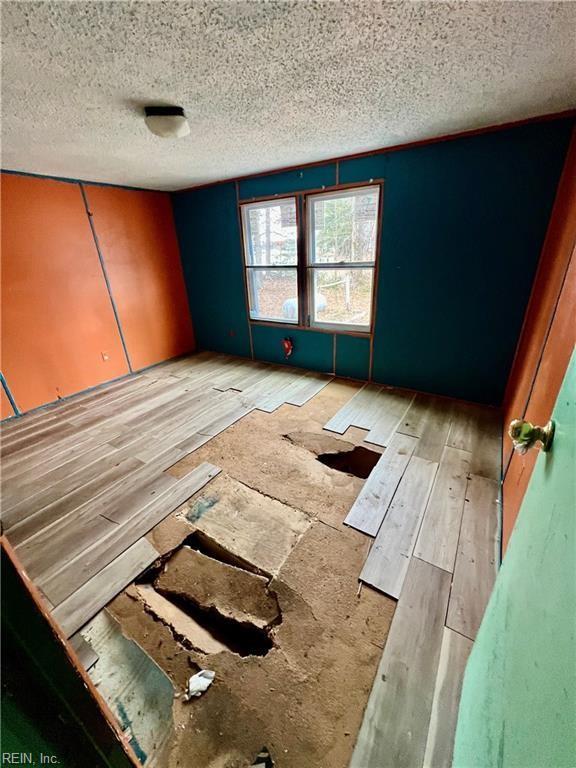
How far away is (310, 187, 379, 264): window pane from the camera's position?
310 cm

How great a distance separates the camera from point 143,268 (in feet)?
13.7

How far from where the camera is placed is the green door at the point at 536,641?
44cm

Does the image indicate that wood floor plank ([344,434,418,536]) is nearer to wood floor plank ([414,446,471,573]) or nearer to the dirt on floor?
the dirt on floor

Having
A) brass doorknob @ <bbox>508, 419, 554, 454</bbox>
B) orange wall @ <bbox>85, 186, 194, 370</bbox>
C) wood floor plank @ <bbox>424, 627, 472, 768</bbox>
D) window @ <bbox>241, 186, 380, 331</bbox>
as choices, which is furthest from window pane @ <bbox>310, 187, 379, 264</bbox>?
wood floor plank @ <bbox>424, 627, 472, 768</bbox>

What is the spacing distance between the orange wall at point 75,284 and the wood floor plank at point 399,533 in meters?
3.72

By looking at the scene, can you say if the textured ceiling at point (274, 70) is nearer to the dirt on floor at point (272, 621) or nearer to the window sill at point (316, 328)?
the window sill at point (316, 328)

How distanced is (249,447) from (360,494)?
3.22ft

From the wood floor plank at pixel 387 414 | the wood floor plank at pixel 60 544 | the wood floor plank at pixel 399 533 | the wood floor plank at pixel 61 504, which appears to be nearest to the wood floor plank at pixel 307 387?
the wood floor plank at pixel 387 414

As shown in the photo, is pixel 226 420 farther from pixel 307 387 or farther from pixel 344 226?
pixel 344 226

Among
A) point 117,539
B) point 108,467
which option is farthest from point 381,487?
point 108,467

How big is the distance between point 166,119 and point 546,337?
257 cm

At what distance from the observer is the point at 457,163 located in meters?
2.56

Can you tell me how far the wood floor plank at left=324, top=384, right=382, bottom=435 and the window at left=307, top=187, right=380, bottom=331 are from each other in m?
0.77

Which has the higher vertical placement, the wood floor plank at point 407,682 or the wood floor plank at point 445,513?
the wood floor plank at point 445,513
